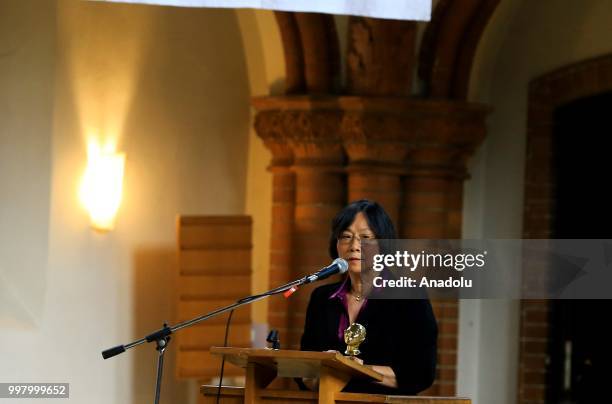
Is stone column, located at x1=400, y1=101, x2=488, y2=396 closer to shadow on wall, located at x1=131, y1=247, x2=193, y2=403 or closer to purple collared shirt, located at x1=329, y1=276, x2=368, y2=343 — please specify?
shadow on wall, located at x1=131, y1=247, x2=193, y2=403

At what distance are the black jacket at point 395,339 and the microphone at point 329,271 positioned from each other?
41 centimetres

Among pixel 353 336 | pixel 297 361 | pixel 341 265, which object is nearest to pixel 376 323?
pixel 353 336

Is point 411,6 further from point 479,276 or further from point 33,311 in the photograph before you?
point 33,311

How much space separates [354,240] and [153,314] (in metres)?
3.38

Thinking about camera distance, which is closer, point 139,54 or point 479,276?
point 479,276

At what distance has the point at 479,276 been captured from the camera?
4.74 metres

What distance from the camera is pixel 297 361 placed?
381 cm

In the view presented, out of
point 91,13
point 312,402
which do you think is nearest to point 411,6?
point 312,402

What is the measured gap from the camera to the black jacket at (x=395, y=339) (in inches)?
168

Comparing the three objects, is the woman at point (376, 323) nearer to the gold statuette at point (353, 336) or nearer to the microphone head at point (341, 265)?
the gold statuette at point (353, 336)

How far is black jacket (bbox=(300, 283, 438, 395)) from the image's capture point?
4262 millimetres

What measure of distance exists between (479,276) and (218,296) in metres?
2.80

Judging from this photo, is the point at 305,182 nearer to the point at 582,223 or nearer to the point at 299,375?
the point at 582,223

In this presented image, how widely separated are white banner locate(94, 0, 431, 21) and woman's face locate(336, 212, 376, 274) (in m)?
0.69
